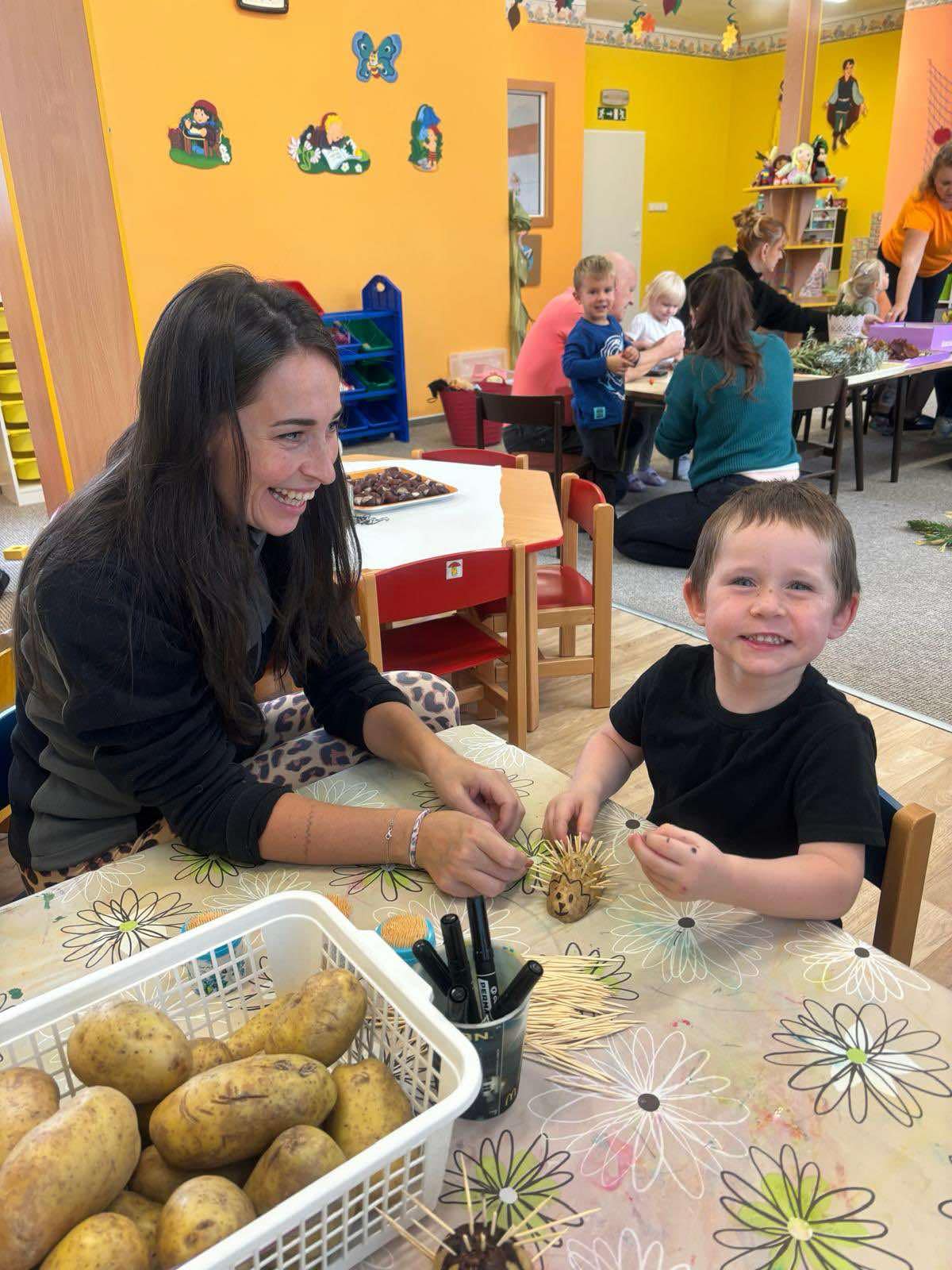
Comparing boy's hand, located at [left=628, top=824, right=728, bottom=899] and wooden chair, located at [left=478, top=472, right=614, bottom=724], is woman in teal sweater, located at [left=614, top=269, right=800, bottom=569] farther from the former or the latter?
boy's hand, located at [left=628, top=824, right=728, bottom=899]

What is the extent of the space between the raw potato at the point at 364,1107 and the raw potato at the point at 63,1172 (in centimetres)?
12

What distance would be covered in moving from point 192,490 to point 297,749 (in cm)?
46

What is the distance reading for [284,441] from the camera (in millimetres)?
1156

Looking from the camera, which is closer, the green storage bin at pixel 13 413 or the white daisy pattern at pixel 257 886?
the white daisy pattern at pixel 257 886

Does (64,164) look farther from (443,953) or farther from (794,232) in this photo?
(794,232)

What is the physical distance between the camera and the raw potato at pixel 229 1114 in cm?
55

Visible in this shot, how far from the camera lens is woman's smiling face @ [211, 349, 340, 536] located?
44.3 inches

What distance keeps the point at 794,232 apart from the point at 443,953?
7159 mm

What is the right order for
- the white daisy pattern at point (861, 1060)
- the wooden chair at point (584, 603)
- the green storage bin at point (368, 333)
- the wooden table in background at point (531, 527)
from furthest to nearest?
the green storage bin at point (368, 333) → the wooden chair at point (584, 603) → the wooden table in background at point (531, 527) → the white daisy pattern at point (861, 1060)

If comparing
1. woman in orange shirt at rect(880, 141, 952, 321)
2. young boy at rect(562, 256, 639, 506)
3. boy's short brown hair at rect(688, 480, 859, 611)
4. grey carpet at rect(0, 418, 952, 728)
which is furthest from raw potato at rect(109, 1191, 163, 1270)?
woman in orange shirt at rect(880, 141, 952, 321)

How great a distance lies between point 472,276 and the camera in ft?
22.4

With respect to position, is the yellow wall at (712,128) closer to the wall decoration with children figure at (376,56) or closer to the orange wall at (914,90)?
the orange wall at (914,90)

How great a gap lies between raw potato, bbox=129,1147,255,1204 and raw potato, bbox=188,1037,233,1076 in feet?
0.19

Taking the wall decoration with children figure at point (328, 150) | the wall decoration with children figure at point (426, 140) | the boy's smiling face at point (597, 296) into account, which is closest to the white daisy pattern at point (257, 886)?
the boy's smiling face at point (597, 296)
